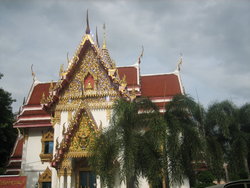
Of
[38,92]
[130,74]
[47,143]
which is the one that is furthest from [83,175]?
[38,92]

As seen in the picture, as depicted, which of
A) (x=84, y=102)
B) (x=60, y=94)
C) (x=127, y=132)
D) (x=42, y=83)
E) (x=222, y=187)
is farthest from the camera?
(x=42, y=83)

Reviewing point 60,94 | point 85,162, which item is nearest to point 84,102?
point 60,94

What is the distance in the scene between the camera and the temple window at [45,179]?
51.3 feet

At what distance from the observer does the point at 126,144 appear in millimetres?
9789

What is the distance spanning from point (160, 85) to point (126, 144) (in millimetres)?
8590

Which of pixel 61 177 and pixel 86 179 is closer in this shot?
pixel 61 177

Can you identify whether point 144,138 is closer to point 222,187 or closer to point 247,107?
point 222,187

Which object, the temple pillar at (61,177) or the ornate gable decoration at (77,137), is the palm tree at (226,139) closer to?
the ornate gable decoration at (77,137)

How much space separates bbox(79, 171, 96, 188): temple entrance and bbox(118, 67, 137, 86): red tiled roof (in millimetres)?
5665

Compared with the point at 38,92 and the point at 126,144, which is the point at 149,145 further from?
the point at 38,92

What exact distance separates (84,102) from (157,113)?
4380mm

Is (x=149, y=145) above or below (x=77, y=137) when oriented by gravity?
below

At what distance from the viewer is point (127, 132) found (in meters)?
10.0

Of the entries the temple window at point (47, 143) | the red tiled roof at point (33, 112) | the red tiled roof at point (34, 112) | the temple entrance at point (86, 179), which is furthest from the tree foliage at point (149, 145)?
the red tiled roof at point (33, 112)
